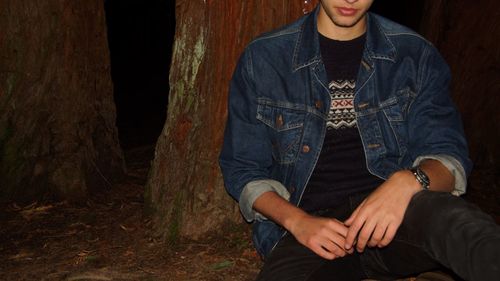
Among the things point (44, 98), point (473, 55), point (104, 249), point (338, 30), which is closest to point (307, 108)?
point (338, 30)

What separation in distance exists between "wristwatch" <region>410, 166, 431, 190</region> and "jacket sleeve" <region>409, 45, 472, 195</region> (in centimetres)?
17

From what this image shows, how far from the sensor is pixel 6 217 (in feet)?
16.2

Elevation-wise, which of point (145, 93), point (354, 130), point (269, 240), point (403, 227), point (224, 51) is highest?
point (224, 51)

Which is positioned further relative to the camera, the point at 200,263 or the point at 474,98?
the point at 474,98

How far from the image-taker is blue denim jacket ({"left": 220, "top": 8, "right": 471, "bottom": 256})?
2977 mm

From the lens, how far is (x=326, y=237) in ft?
8.34

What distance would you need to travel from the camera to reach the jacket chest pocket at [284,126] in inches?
119

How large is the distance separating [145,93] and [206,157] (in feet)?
35.2

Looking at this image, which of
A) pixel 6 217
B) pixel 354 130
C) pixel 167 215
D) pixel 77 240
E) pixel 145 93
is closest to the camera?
pixel 354 130

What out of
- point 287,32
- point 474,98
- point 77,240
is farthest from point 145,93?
point 287,32

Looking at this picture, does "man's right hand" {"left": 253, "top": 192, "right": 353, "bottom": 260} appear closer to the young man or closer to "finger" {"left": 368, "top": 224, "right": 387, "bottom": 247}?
the young man

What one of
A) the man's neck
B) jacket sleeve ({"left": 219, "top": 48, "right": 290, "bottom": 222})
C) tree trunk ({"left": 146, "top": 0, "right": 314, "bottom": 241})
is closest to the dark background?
tree trunk ({"left": 146, "top": 0, "right": 314, "bottom": 241})

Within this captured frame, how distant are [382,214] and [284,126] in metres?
0.77

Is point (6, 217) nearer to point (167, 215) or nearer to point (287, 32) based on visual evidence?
point (167, 215)
